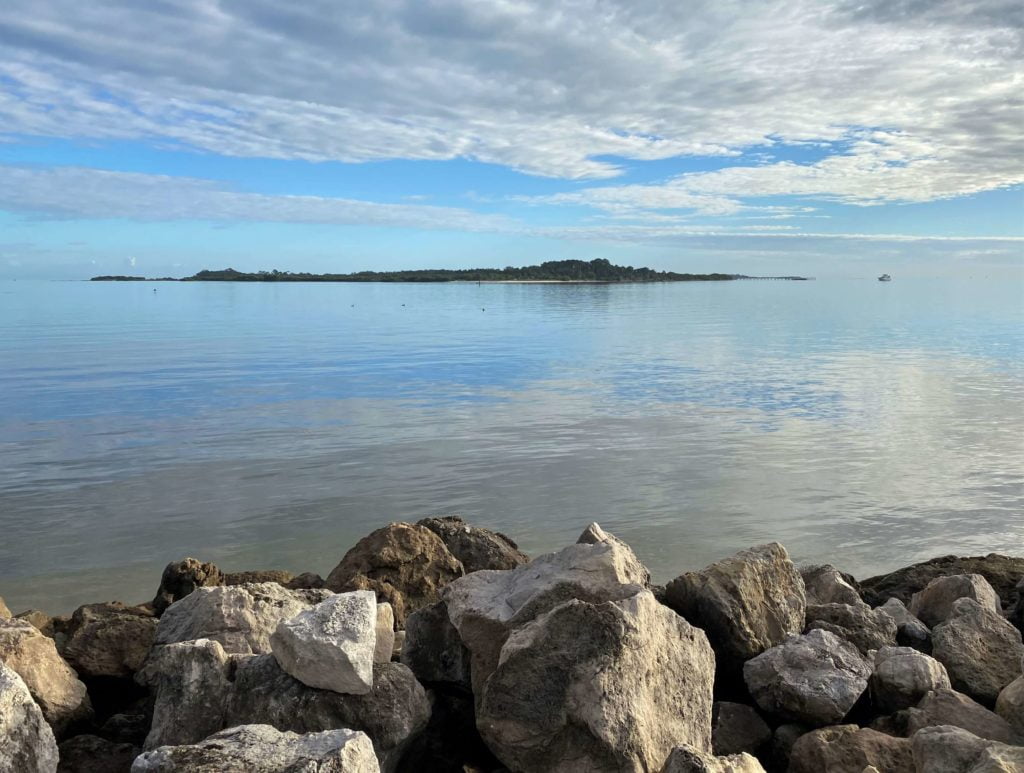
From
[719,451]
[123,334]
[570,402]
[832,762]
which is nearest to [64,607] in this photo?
[832,762]

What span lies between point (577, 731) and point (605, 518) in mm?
8524

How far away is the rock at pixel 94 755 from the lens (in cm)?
498

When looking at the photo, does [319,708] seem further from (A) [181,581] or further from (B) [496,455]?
(B) [496,455]

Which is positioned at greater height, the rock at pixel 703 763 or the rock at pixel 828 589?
the rock at pixel 703 763

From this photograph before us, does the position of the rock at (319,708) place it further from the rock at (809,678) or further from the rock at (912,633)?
the rock at (912,633)

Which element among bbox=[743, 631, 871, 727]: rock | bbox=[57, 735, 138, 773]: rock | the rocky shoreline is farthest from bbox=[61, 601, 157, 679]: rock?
bbox=[743, 631, 871, 727]: rock

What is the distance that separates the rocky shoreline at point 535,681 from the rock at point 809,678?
0.05ft

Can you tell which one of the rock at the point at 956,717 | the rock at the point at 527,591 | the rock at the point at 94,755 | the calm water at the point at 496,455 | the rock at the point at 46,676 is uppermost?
the rock at the point at 527,591

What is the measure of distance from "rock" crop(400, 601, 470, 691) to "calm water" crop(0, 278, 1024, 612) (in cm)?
538

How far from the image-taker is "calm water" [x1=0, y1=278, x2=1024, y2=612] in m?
12.3

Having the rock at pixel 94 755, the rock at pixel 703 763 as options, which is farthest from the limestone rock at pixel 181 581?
the rock at pixel 703 763

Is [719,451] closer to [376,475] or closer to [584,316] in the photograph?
[376,475]

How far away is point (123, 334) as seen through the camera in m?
48.2

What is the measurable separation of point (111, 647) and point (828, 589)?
20.9ft
